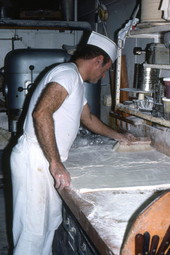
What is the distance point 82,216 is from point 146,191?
0.38 meters

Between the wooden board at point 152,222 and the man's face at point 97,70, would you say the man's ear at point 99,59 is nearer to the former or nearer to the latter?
the man's face at point 97,70

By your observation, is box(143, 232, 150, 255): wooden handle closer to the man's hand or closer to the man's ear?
the man's hand

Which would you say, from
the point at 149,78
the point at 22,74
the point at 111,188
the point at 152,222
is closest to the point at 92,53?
the point at 149,78

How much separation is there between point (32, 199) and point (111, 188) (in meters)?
0.56

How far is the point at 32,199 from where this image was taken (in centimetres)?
184

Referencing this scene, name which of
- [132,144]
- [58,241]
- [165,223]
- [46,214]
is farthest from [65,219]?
[165,223]

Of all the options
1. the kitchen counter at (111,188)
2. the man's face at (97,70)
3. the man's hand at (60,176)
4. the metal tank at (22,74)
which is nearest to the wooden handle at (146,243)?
the kitchen counter at (111,188)

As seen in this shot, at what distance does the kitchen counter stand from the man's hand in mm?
38

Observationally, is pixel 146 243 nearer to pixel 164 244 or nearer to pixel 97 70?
pixel 164 244

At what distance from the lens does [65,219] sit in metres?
1.80

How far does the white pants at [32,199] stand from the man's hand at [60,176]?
0.21 m

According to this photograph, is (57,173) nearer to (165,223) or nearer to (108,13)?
(165,223)

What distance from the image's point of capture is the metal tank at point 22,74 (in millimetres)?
3336

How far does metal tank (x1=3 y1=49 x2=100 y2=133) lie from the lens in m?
3.34
